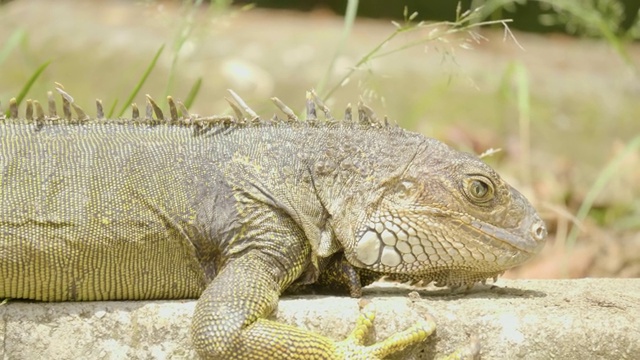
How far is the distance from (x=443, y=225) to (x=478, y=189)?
0.33 metres

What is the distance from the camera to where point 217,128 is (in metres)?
6.54

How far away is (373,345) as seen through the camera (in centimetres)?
586

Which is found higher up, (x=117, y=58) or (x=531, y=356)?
(x=531, y=356)

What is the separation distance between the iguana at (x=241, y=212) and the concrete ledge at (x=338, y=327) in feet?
0.46

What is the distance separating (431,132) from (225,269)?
999 centimetres

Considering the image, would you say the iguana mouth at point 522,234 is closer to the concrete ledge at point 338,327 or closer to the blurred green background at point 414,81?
the concrete ledge at point 338,327

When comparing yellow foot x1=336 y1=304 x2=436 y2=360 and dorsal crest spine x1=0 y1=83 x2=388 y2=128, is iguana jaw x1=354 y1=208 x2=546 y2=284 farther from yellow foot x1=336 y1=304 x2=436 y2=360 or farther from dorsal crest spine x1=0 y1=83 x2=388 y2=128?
dorsal crest spine x1=0 y1=83 x2=388 y2=128

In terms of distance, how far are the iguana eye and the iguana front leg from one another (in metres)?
0.89

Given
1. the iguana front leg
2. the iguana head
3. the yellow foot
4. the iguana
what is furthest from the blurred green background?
the iguana front leg

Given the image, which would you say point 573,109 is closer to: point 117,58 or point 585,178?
point 585,178

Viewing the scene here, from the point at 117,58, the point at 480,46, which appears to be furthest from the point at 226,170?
the point at 480,46

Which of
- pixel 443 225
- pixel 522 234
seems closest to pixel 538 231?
pixel 522 234

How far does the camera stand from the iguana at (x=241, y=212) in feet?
19.7

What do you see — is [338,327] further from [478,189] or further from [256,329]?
[478,189]
